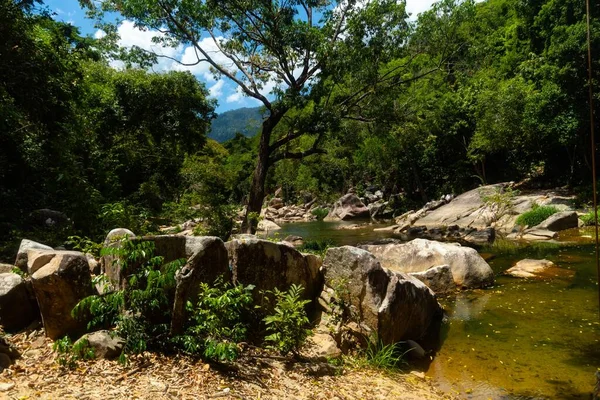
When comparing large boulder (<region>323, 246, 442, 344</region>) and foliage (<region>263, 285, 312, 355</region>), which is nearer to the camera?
foliage (<region>263, 285, 312, 355</region>)

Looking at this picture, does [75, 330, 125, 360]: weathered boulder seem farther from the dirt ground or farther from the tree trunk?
the tree trunk

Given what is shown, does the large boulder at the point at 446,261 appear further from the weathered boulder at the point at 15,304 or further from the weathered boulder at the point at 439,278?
the weathered boulder at the point at 15,304

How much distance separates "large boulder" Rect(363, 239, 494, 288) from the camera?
1060cm

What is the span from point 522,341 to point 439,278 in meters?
3.21

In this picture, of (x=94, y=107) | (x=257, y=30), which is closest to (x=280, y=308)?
(x=257, y=30)

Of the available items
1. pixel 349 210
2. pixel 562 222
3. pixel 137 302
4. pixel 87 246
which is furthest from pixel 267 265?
pixel 349 210

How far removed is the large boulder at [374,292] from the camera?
6449mm

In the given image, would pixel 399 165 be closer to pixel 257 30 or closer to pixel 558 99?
pixel 558 99

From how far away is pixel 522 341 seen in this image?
699cm

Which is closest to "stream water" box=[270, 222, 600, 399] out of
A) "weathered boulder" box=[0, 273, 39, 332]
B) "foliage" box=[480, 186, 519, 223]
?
"weathered boulder" box=[0, 273, 39, 332]

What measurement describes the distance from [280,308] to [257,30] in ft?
41.3

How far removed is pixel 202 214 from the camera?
38.2 feet

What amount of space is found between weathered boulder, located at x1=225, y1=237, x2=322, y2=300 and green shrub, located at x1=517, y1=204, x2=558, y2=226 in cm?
1807

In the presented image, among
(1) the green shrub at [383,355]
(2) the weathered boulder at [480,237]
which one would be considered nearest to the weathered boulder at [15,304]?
(1) the green shrub at [383,355]
